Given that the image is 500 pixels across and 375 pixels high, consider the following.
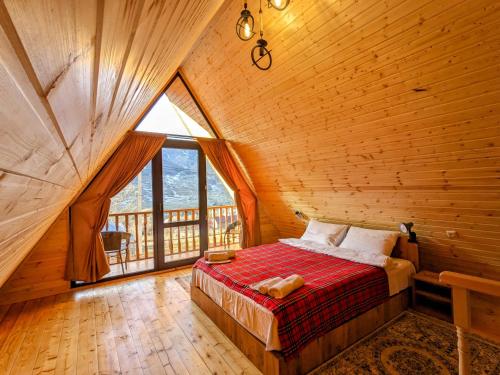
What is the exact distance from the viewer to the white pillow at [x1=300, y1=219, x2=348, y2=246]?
11.9ft

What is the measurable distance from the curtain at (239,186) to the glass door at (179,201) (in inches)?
10.8

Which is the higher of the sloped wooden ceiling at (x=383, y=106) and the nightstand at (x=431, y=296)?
the sloped wooden ceiling at (x=383, y=106)

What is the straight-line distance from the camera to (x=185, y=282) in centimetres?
368

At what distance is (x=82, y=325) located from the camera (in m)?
2.62

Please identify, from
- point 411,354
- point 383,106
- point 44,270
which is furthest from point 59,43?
point 44,270

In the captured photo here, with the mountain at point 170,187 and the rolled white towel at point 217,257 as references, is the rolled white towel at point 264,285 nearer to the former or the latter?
the rolled white towel at point 217,257

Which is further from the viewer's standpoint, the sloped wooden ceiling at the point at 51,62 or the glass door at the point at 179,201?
the glass door at the point at 179,201

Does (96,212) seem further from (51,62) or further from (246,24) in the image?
(51,62)

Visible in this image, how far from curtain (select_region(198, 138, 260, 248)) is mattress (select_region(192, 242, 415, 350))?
72.6 inches

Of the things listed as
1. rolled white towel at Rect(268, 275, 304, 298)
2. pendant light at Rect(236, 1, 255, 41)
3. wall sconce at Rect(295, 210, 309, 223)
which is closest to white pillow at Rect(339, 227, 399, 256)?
wall sconce at Rect(295, 210, 309, 223)

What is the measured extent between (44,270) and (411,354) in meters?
4.17

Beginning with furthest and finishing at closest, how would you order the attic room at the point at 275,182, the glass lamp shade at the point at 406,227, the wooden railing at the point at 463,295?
1. the glass lamp shade at the point at 406,227
2. the wooden railing at the point at 463,295
3. the attic room at the point at 275,182

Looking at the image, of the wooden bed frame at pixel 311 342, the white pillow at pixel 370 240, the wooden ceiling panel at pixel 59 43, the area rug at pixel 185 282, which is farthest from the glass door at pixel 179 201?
the wooden ceiling panel at pixel 59 43

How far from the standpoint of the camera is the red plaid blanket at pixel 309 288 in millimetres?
1924
